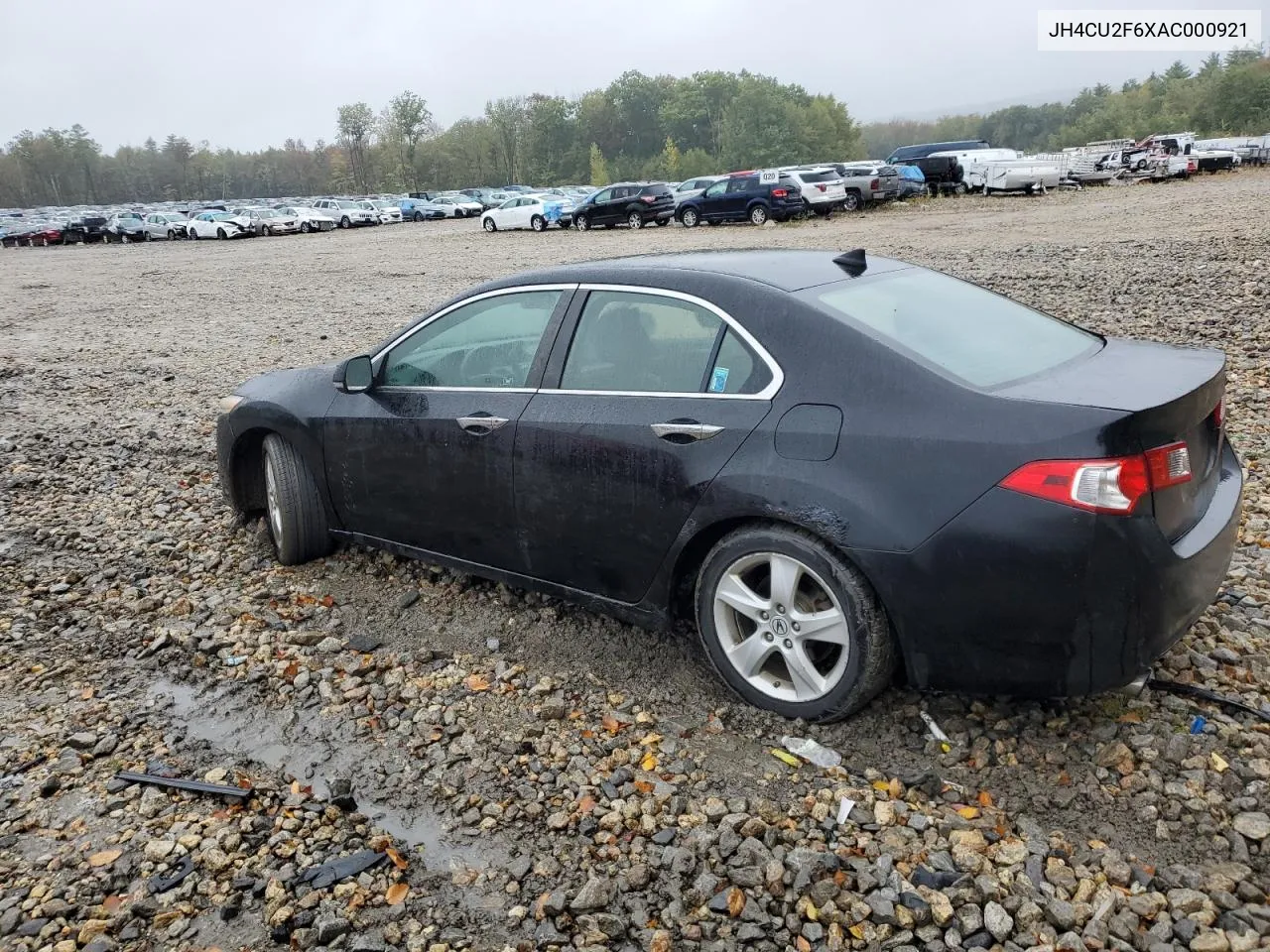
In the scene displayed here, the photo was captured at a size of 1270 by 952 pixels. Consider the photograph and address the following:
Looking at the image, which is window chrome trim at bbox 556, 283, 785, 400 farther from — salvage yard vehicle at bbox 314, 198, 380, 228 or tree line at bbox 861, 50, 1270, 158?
tree line at bbox 861, 50, 1270, 158

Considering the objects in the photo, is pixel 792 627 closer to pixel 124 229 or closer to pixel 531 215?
pixel 531 215

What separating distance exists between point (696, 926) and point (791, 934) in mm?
249

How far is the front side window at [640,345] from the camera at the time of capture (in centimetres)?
352

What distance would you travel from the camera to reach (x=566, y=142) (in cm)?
11662

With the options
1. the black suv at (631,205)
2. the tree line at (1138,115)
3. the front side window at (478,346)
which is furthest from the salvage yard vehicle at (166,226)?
the tree line at (1138,115)

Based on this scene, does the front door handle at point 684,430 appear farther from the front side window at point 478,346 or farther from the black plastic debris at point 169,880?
the black plastic debris at point 169,880

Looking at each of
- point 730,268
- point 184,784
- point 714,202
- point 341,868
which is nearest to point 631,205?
point 714,202

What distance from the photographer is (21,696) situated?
→ 13.1ft

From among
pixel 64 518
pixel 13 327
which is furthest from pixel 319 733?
pixel 13 327

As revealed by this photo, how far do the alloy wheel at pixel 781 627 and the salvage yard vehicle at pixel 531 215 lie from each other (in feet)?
102

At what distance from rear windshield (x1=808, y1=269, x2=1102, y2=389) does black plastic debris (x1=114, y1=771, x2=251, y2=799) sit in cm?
257

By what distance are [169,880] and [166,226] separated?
49936 millimetres

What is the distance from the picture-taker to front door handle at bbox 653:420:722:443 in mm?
3344

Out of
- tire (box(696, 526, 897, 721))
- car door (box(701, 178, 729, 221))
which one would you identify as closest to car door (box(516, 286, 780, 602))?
tire (box(696, 526, 897, 721))
